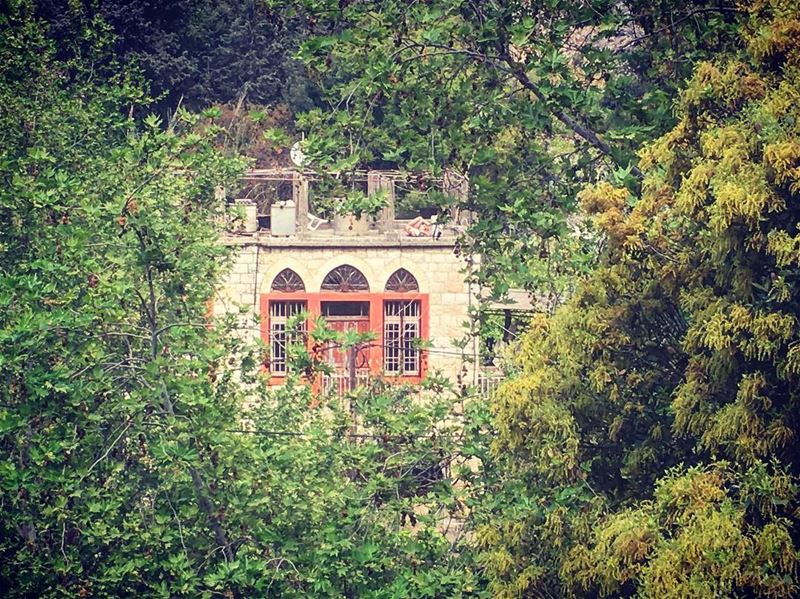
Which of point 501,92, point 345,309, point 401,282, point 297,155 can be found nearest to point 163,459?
point 501,92

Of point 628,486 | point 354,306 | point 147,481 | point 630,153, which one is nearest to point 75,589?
point 147,481

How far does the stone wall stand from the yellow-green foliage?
18.5m

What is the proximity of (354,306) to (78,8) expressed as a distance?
28.6ft

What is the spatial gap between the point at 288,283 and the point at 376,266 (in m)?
1.89

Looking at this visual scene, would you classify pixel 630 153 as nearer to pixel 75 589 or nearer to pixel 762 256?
pixel 762 256

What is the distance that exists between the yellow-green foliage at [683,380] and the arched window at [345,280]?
19033 mm

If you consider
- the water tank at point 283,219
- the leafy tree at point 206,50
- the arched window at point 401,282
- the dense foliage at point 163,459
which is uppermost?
the leafy tree at point 206,50

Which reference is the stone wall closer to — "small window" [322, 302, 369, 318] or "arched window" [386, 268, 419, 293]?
"arched window" [386, 268, 419, 293]

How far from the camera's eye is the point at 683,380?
486 inches

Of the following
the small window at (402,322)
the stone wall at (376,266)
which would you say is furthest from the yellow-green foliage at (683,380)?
the small window at (402,322)

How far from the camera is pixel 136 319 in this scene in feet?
54.9

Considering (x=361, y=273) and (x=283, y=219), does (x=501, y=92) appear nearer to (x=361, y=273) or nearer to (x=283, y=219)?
(x=283, y=219)

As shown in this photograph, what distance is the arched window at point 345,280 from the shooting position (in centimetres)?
3247

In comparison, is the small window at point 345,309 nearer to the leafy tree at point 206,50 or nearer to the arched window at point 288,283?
the arched window at point 288,283
